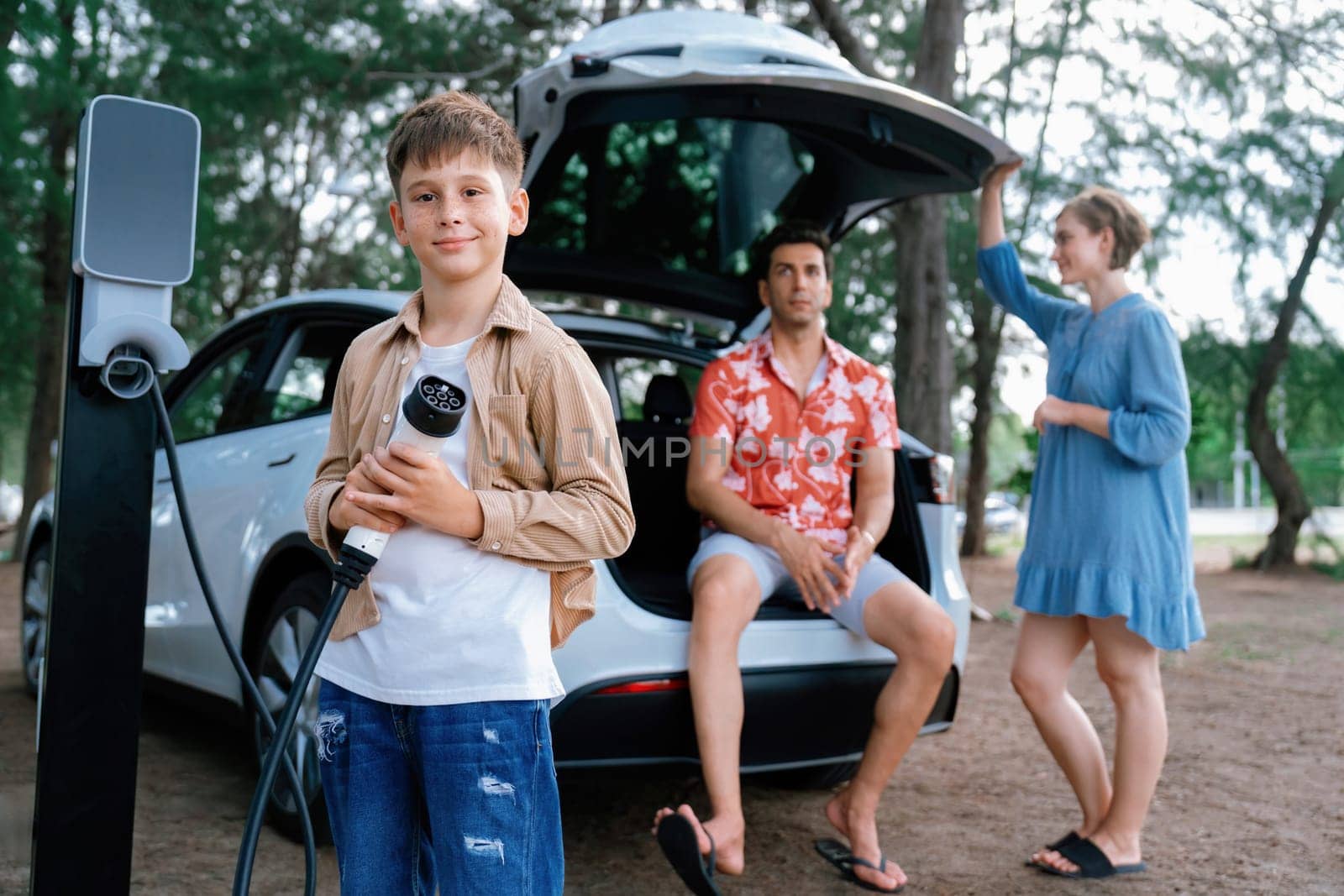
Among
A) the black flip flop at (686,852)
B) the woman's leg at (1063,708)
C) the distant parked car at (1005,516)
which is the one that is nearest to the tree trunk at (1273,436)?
the woman's leg at (1063,708)

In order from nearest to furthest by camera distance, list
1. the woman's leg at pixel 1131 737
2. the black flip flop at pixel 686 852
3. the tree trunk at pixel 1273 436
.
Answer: the black flip flop at pixel 686 852 → the woman's leg at pixel 1131 737 → the tree trunk at pixel 1273 436

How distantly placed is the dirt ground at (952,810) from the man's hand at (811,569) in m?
0.56

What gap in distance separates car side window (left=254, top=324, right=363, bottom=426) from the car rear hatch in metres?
0.62

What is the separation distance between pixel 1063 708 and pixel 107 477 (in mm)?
2478

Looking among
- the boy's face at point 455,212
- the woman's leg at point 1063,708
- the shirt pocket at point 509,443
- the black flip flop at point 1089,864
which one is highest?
the boy's face at point 455,212

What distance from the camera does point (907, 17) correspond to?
37.0ft

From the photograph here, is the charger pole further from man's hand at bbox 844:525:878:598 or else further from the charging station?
man's hand at bbox 844:525:878:598

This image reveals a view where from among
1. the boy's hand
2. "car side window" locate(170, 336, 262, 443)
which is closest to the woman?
the boy's hand

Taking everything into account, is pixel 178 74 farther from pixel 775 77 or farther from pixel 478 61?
pixel 775 77

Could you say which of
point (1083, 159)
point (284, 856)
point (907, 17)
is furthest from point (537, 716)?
point (1083, 159)

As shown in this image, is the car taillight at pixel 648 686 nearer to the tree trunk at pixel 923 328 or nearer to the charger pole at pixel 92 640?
the charger pole at pixel 92 640

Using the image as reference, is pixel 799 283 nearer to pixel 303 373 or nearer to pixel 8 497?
pixel 303 373

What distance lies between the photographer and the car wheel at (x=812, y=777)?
3721 millimetres

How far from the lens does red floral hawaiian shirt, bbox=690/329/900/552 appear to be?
125 inches
